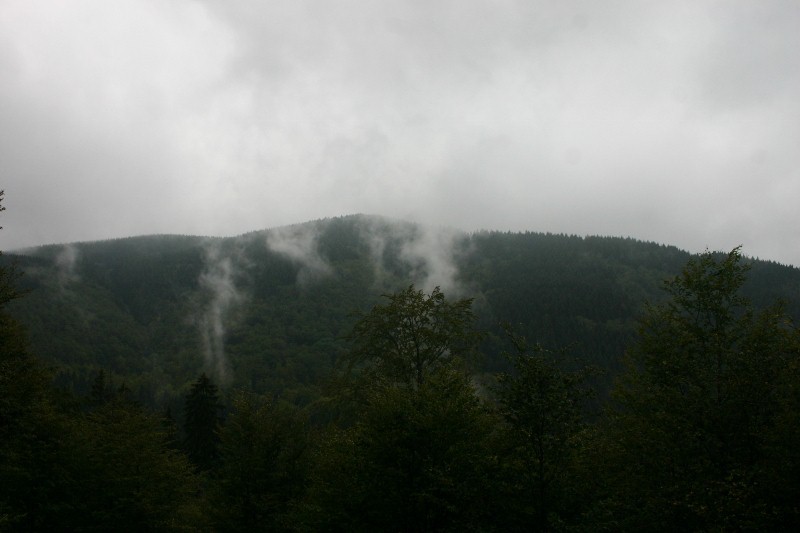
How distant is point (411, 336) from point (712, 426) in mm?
15528

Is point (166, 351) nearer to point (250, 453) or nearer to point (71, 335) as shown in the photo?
point (71, 335)

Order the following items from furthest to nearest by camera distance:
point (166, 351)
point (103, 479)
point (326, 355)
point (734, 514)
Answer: point (166, 351) → point (326, 355) → point (103, 479) → point (734, 514)

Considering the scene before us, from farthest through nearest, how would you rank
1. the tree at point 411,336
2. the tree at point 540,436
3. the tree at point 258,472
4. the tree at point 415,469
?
1. the tree at point 411,336
2. the tree at point 258,472
3. the tree at point 415,469
4. the tree at point 540,436

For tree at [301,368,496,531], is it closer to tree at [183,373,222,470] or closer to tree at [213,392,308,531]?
tree at [213,392,308,531]

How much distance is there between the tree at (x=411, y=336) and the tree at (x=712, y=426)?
35.2 ft

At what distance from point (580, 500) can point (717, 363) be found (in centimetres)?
692

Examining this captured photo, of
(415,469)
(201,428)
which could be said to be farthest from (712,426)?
(201,428)

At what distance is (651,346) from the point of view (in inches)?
746

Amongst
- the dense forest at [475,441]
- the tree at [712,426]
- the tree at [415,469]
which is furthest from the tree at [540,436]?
the tree at [712,426]

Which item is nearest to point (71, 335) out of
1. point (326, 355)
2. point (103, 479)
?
point (326, 355)

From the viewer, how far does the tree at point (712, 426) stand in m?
12.1

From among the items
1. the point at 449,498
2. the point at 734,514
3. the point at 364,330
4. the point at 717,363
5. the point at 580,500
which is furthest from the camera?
the point at 364,330

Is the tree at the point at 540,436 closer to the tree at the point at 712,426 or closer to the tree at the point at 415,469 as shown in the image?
the tree at the point at 415,469

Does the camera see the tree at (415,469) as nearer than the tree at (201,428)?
Yes
